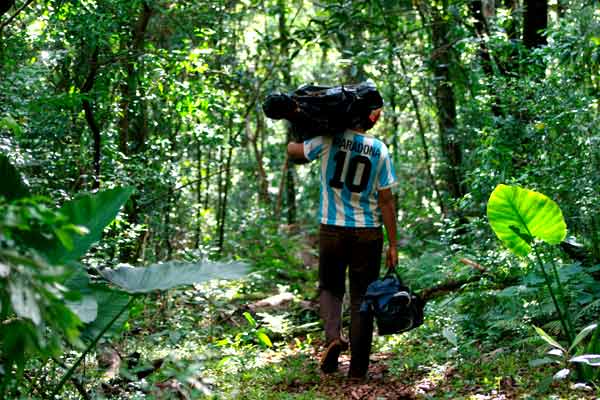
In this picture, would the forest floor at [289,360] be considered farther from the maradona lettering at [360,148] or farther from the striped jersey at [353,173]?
the maradona lettering at [360,148]

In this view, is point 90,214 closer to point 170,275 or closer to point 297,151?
point 170,275

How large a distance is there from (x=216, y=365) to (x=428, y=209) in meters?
6.94

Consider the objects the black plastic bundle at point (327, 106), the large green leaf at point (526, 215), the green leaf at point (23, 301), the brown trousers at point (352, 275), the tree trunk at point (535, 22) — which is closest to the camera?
the green leaf at point (23, 301)

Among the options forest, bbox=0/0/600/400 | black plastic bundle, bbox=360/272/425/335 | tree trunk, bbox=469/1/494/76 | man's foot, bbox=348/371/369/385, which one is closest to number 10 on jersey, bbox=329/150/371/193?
black plastic bundle, bbox=360/272/425/335

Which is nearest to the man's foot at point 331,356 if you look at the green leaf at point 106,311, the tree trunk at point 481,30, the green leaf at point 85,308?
the green leaf at point 106,311

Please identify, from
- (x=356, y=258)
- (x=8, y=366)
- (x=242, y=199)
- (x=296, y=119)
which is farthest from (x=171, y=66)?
(x=242, y=199)

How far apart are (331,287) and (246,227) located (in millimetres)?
6461

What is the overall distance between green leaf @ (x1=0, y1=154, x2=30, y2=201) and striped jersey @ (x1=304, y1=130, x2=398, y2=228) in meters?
3.05

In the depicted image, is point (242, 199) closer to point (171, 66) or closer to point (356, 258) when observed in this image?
point (171, 66)

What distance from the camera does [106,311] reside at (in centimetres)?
414

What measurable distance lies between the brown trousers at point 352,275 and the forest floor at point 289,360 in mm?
320

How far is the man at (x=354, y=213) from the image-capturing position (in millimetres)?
6410

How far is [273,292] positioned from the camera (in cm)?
1089

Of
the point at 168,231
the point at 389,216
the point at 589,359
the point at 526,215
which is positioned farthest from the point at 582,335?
the point at 168,231
